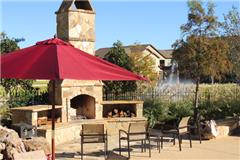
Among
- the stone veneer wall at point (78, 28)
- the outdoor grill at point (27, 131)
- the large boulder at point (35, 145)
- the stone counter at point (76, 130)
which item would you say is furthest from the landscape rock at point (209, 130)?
the large boulder at point (35, 145)

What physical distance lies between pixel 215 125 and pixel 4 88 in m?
10.4

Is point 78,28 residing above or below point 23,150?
above

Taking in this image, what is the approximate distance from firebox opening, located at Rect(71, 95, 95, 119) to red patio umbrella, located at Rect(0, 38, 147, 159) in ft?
24.7

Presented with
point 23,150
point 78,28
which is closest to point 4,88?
point 78,28

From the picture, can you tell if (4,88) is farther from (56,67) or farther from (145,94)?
(56,67)

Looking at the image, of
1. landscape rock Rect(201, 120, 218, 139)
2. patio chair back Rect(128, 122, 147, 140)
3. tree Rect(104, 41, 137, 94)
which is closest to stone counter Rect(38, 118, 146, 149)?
patio chair back Rect(128, 122, 147, 140)

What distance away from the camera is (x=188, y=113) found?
1628 centimetres

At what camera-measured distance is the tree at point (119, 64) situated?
60.3ft

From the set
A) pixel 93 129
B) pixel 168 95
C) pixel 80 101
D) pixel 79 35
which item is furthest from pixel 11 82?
pixel 93 129

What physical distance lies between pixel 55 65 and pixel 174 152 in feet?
18.7

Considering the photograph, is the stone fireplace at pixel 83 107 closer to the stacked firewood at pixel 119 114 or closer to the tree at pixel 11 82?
the stacked firewood at pixel 119 114

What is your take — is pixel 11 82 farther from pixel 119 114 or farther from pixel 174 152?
pixel 174 152

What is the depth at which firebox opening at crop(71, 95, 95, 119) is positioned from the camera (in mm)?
15314

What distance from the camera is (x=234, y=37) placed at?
64.5 ft
